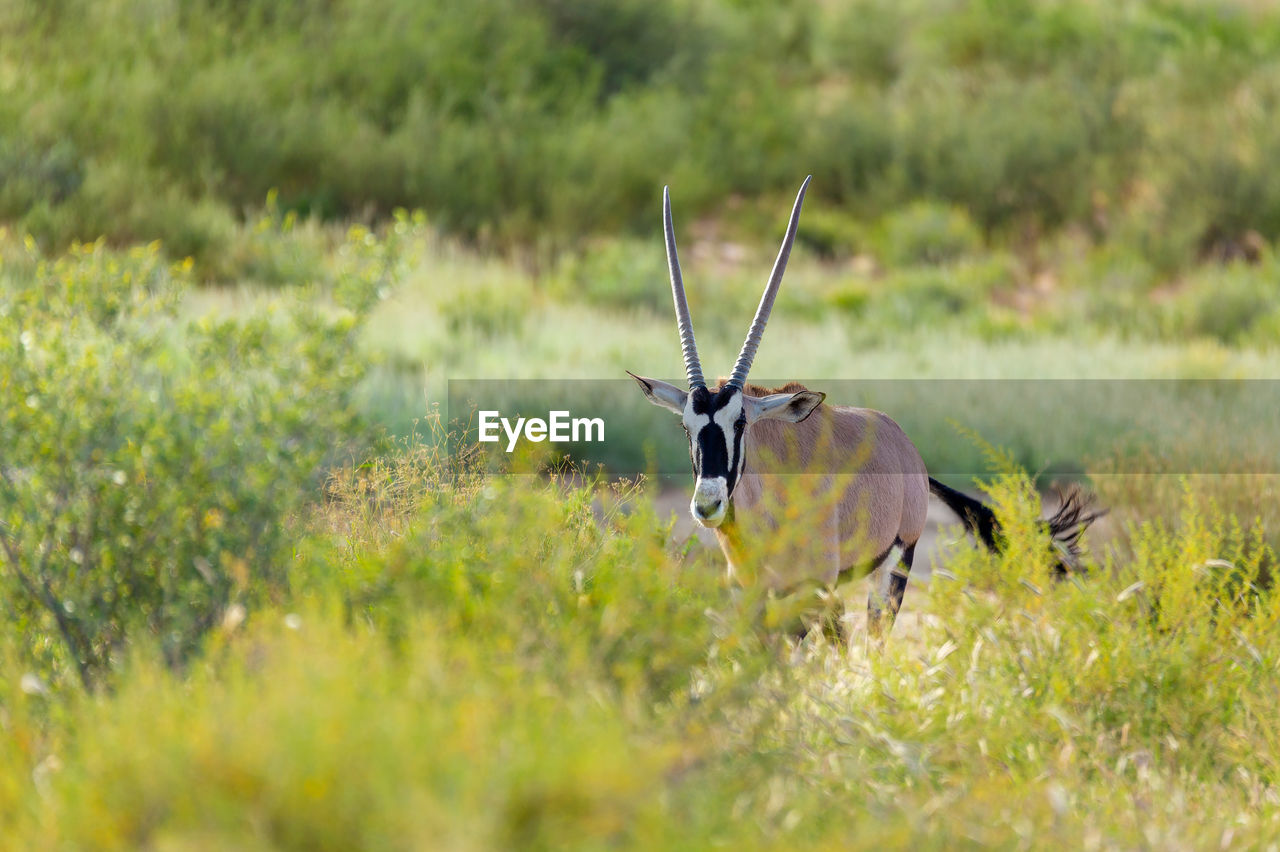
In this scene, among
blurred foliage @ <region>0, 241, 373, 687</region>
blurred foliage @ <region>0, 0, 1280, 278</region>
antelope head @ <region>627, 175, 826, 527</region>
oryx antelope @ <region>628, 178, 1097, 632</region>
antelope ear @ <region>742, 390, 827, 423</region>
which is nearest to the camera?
blurred foliage @ <region>0, 241, 373, 687</region>

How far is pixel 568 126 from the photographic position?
21.8 metres

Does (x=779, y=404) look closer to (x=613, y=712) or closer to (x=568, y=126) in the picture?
(x=613, y=712)

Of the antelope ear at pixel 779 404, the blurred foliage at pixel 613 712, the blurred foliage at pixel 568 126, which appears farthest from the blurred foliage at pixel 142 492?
the blurred foliage at pixel 568 126

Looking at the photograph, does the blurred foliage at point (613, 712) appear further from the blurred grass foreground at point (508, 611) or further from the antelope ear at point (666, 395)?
the antelope ear at point (666, 395)

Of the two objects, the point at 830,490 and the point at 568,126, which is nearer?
the point at 830,490

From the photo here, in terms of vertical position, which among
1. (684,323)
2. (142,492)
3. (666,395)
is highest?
(684,323)

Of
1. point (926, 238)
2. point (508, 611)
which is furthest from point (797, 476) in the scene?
point (926, 238)

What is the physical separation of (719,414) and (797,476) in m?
0.46

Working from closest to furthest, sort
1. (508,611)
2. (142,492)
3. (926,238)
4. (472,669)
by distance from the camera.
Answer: (472,669), (508,611), (142,492), (926,238)

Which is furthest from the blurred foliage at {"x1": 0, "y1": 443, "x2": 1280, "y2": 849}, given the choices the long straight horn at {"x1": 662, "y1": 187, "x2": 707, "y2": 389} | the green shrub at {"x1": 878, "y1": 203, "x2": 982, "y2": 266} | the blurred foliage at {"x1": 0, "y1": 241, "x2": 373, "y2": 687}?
the green shrub at {"x1": 878, "y1": 203, "x2": 982, "y2": 266}

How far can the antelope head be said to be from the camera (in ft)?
14.9

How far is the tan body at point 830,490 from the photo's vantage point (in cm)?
501

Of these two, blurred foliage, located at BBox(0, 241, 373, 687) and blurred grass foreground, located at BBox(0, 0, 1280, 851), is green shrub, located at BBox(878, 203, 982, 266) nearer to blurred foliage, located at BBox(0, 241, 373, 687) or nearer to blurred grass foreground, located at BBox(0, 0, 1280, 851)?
blurred grass foreground, located at BBox(0, 0, 1280, 851)

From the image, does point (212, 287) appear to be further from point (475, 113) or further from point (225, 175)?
point (475, 113)
